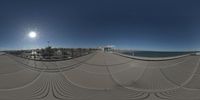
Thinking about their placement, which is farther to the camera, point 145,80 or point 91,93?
point 145,80

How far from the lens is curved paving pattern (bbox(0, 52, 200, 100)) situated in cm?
186

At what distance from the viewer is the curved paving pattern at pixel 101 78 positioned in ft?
6.12

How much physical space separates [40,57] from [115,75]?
112cm

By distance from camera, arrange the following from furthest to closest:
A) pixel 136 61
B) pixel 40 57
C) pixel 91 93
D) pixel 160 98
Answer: pixel 136 61, pixel 40 57, pixel 91 93, pixel 160 98

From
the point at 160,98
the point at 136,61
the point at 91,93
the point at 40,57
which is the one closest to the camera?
the point at 160,98

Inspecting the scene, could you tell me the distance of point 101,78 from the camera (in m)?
2.19

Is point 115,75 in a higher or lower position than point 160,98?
higher

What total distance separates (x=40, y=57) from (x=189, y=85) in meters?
2.17

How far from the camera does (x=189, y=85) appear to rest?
213 cm

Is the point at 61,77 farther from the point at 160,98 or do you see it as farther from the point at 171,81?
the point at 171,81

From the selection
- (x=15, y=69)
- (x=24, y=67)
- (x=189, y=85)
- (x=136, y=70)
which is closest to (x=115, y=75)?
(x=136, y=70)

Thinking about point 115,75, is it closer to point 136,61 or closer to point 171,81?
point 136,61

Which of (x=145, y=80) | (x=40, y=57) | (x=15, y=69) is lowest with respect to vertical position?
(x=145, y=80)

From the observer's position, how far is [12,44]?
77.2 inches
